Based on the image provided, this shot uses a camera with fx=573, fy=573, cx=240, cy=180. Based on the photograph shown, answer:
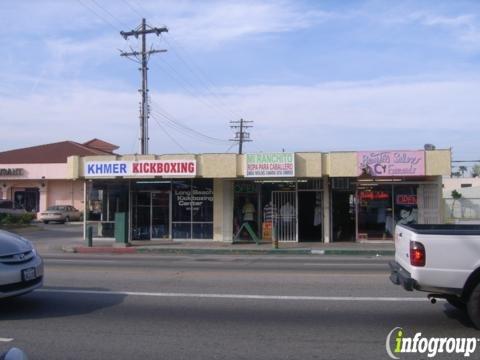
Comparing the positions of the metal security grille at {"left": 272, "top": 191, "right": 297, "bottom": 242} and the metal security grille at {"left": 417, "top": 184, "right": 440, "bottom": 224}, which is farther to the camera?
the metal security grille at {"left": 272, "top": 191, "right": 297, "bottom": 242}

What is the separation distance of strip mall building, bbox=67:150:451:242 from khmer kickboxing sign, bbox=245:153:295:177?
1.6 inches

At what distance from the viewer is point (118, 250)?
2216cm

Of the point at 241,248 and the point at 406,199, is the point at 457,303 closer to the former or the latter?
the point at 241,248

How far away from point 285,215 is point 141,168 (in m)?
6.57

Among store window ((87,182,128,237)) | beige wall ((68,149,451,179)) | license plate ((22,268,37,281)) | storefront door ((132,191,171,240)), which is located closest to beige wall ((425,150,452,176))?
beige wall ((68,149,451,179))

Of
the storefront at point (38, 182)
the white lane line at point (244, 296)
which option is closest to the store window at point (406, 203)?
the white lane line at point (244, 296)

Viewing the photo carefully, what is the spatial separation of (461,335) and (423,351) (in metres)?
0.91

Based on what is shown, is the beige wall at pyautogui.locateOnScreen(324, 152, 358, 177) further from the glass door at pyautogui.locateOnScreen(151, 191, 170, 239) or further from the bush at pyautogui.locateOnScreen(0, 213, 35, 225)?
the bush at pyautogui.locateOnScreen(0, 213, 35, 225)

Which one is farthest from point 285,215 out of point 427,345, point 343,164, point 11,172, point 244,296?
point 11,172

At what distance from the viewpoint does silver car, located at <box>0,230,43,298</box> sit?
8.23 metres

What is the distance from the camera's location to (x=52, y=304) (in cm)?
936

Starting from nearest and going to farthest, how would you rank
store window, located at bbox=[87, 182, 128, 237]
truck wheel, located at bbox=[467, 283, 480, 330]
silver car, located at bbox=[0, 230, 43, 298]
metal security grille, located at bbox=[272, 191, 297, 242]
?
truck wheel, located at bbox=[467, 283, 480, 330], silver car, located at bbox=[0, 230, 43, 298], metal security grille, located at bbox=[272, 191, 297, 242], store window, located at bbox=[87, 182, 128, 237]

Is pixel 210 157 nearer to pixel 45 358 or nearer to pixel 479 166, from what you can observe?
pixel 45 358

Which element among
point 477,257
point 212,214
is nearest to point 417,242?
point 477,257
